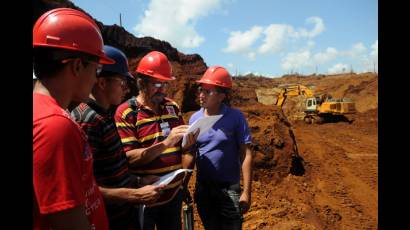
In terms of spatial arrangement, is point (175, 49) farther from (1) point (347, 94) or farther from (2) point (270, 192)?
(1) point (347, 94)

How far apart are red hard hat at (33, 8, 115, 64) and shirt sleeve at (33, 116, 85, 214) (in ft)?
1.44

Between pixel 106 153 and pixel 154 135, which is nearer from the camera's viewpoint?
pixel 106 153

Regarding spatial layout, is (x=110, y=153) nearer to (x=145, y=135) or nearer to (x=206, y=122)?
(x=145, y=135)

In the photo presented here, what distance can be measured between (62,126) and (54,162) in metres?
0.13

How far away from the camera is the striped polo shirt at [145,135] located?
288 cm

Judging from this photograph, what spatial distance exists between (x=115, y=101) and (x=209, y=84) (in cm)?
154

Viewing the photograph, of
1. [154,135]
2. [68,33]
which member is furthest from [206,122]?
[68,33]

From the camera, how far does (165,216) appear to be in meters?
3.14

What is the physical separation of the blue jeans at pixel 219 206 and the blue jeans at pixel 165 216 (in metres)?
0.39

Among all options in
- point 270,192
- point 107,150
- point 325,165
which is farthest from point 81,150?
point 325,165

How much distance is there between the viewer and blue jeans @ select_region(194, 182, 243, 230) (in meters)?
3.43

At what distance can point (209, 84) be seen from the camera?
367 cm

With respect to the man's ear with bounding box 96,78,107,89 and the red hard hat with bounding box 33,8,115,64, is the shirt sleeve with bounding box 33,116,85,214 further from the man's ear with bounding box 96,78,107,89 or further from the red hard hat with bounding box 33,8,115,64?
the man's ear with bounding box 96,78,107,89

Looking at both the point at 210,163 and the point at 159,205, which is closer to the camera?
the point at 159,205
